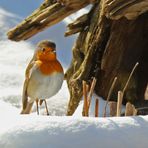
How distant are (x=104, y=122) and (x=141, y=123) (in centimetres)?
14

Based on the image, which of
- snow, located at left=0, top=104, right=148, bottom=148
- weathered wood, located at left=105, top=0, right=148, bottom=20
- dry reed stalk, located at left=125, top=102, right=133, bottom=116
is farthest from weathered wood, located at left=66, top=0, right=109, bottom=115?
snow, located at left=0, top=104, right=148, bottom=148

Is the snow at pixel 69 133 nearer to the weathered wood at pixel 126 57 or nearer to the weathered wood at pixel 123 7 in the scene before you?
the weathered wood at pixel 123 7

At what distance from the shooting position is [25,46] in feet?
22.9

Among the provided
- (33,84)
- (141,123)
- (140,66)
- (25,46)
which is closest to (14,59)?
(25,46)

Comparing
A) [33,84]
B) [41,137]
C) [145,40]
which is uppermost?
[145,40]

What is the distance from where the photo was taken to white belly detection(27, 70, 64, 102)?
292cm

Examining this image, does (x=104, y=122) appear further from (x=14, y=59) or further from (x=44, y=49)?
(x=14, y=59)

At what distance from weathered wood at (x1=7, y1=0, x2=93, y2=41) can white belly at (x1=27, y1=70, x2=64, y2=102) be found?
3.04 ft

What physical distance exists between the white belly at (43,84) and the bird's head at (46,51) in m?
0.09

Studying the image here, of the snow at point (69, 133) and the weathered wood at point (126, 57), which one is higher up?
the weathered wood at point (126, 57)

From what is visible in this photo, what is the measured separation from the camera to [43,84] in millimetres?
2949

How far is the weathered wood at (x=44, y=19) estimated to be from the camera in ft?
12.5

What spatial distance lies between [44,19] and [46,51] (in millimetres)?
1046

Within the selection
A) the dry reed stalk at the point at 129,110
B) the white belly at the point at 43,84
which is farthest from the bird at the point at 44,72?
the dry reed stalk at the point at 129,110
